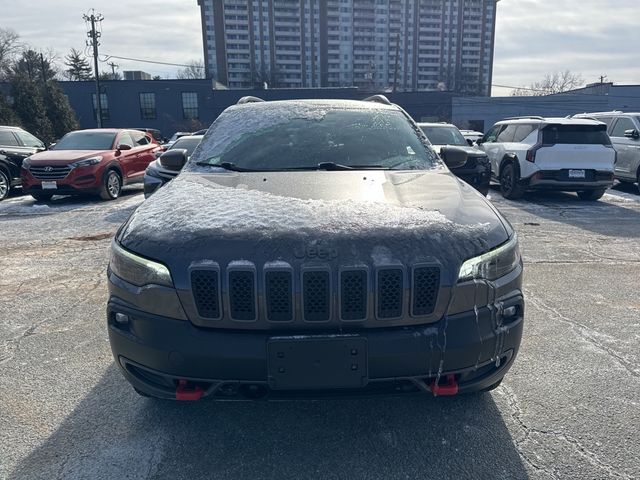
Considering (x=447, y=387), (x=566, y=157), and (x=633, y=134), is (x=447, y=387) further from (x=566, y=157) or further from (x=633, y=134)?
(x=633, y=134)

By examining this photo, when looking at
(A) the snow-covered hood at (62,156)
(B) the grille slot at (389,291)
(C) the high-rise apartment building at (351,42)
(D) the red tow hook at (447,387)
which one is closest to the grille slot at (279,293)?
(B) the grille slot at (389,291)

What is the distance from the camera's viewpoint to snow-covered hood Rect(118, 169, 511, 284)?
6.59ft

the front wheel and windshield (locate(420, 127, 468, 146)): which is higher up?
windshield (locate(420, 127, 468, 146))

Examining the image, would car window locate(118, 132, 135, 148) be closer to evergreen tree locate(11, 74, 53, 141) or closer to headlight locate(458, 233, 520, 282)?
headlight locate(458, 233, 520, 282)

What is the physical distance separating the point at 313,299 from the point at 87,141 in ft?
35.6

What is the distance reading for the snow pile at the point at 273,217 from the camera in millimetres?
2107

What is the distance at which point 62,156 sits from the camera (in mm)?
9945

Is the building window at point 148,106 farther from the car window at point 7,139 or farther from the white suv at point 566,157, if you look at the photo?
the white suv at point 566,157

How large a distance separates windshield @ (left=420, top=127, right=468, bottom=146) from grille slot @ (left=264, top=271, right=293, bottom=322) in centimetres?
914

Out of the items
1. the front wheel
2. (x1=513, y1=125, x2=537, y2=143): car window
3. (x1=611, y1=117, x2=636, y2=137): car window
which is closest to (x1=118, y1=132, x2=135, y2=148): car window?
(x1=513, y1=125, x2=537, y2=143): car window

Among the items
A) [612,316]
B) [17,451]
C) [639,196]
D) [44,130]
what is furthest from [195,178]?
[44,130]

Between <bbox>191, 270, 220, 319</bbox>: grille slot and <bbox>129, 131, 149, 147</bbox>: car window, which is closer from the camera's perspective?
<bbox>191, 270, 220, 319</bbox>: grille slot

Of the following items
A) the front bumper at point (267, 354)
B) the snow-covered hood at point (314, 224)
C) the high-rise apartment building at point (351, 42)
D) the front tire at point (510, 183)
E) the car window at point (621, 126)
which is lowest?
the front tire at point (510, 183)

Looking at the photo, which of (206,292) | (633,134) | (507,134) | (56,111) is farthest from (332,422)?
(56,111)
